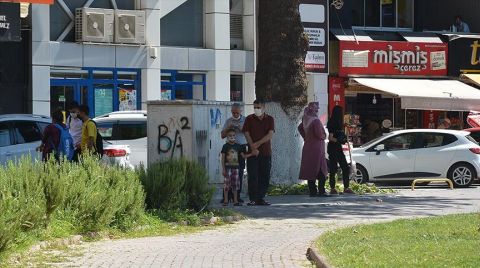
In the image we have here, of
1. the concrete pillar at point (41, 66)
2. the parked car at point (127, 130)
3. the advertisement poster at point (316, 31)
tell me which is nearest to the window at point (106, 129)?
the parked car at point (127, 130)

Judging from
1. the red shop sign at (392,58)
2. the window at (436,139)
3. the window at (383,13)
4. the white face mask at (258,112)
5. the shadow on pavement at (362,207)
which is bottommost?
the shadow on pavement at (362,207)

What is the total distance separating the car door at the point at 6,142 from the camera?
20516 millimetres

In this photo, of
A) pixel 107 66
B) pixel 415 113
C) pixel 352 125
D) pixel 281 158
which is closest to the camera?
pixel 281 158

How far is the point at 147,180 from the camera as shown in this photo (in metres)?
16.0

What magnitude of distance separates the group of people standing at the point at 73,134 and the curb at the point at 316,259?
18.2 feet

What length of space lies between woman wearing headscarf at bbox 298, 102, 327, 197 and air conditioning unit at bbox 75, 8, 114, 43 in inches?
419

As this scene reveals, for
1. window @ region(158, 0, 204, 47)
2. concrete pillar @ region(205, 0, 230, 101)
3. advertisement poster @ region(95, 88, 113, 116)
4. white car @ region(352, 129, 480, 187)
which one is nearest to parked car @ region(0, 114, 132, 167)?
white car @ region(352, 129, 480, 187)

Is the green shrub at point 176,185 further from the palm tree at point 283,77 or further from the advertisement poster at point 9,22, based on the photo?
the advertisement poster at point 9,22

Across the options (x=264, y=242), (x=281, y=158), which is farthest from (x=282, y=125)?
(x=264, y=242)

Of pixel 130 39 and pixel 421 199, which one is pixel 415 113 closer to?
pixel 130 39

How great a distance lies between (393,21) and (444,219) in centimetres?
2487

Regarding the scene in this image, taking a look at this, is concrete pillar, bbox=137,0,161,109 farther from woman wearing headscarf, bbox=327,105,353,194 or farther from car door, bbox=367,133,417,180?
woman wearing headscarf, bbox=327,105,353,194

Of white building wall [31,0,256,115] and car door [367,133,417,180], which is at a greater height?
white building wall [31,0,256,115]

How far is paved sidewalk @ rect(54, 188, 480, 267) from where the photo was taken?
11938 mm
